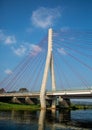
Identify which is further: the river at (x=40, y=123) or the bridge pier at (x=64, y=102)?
the bridge pier at (x=64, y=102)

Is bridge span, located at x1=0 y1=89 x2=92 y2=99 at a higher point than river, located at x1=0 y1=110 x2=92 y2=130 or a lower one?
higher

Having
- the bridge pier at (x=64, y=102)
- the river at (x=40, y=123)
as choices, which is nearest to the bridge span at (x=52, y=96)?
the bridge pier at (x=64, y=102)

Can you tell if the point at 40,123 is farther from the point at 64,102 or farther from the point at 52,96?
the point at 64,102

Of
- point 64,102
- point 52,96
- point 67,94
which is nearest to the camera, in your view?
point 67,94

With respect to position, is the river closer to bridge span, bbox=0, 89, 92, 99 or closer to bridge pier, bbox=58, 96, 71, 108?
bridge span, bbox=0, 89, 92, 99

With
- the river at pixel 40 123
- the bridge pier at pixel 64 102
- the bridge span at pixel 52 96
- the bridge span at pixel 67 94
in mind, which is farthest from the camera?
the bridge pier at pixel 64 102

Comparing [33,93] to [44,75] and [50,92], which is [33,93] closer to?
[50,92]

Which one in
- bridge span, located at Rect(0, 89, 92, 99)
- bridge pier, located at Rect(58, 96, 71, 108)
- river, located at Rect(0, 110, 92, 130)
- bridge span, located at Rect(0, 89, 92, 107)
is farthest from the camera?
bridge pier, located at Rect(58, 96, 71, 108)

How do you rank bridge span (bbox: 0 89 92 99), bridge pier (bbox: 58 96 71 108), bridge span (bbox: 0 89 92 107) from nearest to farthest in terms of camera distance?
bridge span (bbox: 0 89 92 99) < bridge span (bbox: 0 89 92 107) < bridge pier (bbox: 58 96 71 108)

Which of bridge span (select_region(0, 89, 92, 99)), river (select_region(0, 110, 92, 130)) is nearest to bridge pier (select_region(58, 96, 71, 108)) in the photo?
bridge span (select_region(0, 89, 92, 99))

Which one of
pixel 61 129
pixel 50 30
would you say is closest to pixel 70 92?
pixel 50 30

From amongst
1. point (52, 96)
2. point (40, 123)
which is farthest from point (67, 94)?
point (40, 123)

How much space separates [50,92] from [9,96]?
789 inches

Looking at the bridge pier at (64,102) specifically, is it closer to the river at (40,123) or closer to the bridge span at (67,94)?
the bridge span at (67,94)
